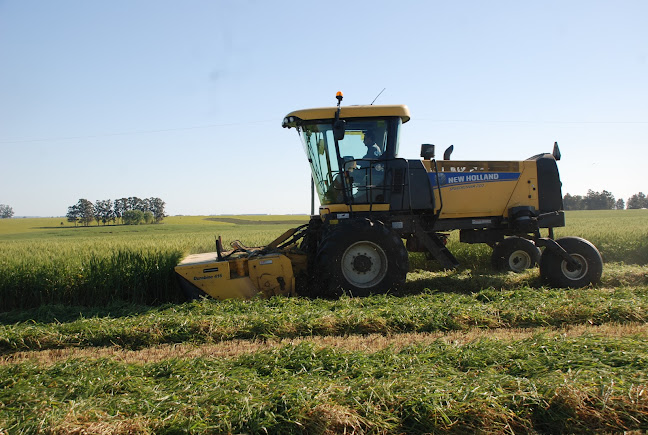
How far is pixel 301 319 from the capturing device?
5348 millimetres

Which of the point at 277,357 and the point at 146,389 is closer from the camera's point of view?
the point at 146,389

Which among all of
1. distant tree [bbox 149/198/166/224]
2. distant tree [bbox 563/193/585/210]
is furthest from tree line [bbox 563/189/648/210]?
distant tree [bbox 149/198/166/224]

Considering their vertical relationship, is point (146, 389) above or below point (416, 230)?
below

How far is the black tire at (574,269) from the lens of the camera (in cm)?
771

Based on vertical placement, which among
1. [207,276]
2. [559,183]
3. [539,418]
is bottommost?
[539,418]

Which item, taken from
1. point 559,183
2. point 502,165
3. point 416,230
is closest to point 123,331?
point 416,230

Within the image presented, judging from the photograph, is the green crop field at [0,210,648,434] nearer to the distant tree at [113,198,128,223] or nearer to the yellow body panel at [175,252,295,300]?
the yellow body panel at [175,252,295,300]

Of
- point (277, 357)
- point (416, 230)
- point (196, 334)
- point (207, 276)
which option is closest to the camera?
point (277, 357)

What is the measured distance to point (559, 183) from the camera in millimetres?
8477

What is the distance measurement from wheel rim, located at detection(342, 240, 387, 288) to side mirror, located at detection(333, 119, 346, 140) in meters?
1.62

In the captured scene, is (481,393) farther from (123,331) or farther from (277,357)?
(123,331)

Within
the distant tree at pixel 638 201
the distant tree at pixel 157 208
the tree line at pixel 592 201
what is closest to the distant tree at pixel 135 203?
the distant tree at pixel 157 208

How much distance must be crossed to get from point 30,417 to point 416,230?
236 inches

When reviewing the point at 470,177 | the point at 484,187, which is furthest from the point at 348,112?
the point at 484,187
